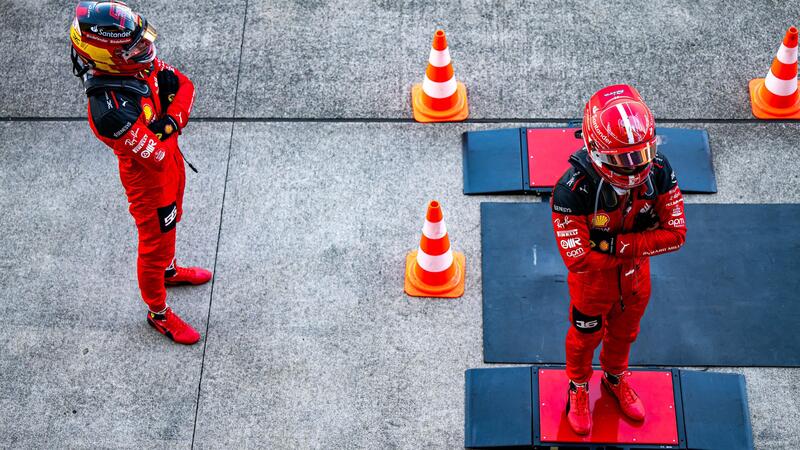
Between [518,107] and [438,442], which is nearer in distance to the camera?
[438,442]

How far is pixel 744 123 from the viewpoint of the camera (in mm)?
6543

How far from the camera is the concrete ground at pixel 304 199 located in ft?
17.8

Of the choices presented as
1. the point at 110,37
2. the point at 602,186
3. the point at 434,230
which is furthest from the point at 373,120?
the point at 602,186

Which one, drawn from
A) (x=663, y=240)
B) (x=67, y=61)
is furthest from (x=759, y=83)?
(x=67, y=61)

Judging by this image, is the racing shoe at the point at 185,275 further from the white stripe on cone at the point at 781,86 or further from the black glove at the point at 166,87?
the white stripe on cone at the point at 781,86

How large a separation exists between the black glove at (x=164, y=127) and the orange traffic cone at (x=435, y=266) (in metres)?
1.55

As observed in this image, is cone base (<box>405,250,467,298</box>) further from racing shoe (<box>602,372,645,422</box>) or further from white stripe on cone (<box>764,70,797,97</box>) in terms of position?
white stripe on cone (<box>764,70,797,97</box>)

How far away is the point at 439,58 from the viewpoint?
20.9ft

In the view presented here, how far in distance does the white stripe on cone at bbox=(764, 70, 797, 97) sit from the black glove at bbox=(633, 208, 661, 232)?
265 cm

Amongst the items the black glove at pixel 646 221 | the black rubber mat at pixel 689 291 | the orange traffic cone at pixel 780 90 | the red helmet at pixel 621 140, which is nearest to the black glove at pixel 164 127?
the black rubber mat at pixel 689 291

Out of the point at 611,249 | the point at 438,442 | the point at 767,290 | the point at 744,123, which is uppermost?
the point at 611,249

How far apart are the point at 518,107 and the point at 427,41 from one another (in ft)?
3.09

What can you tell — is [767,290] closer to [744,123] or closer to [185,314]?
[744,123]

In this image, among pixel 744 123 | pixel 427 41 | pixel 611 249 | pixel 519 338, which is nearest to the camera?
pixel 611 249
